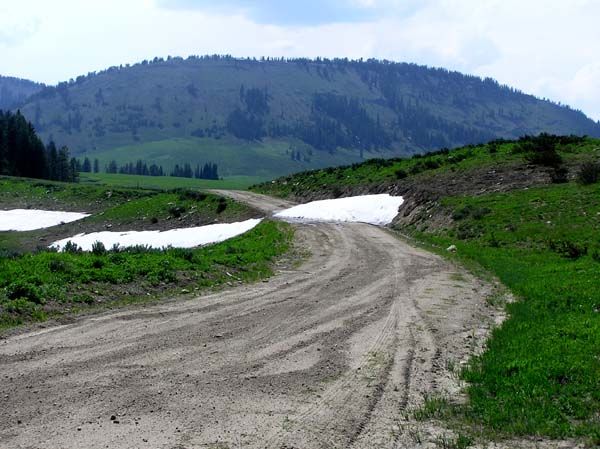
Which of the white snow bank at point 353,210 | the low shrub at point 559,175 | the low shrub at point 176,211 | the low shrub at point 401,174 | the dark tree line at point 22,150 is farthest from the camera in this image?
the dark tree line at point 22,150

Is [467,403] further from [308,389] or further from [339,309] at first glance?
[339,309]

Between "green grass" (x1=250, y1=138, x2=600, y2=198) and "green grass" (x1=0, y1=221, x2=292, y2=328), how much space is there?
83.6 ft

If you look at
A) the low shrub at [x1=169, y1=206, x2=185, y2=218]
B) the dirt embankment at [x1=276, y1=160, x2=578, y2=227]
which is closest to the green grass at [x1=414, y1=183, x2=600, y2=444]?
the dirt embankment at [x1=276, y1=160, x2=578, y2=227]

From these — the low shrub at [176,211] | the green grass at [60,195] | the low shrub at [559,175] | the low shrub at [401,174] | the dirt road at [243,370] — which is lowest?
the dirt road at [243,370]

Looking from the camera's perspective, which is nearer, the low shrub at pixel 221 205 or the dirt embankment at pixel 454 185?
the dirt embankment at pixel 454 185

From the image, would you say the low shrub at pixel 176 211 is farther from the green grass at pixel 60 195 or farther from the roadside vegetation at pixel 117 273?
the green grass at pixel 60 195

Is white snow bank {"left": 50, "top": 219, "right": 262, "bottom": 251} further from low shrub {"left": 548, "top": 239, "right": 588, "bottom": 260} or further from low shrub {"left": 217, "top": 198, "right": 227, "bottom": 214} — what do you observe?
low shrub {"left": 548, "top": 239, "right": 588, "bottom": 260}

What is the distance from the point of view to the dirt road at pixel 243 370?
25.7ft

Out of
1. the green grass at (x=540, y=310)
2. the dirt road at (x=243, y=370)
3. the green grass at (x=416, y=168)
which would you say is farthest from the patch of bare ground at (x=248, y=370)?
the green grass at (x=416, y=168)

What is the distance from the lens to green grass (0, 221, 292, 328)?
1409 centimetres

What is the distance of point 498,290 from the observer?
18.8 metres

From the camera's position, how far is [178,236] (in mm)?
40406

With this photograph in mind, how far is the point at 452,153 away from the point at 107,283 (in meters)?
40.8

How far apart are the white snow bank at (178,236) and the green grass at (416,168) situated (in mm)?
13100
